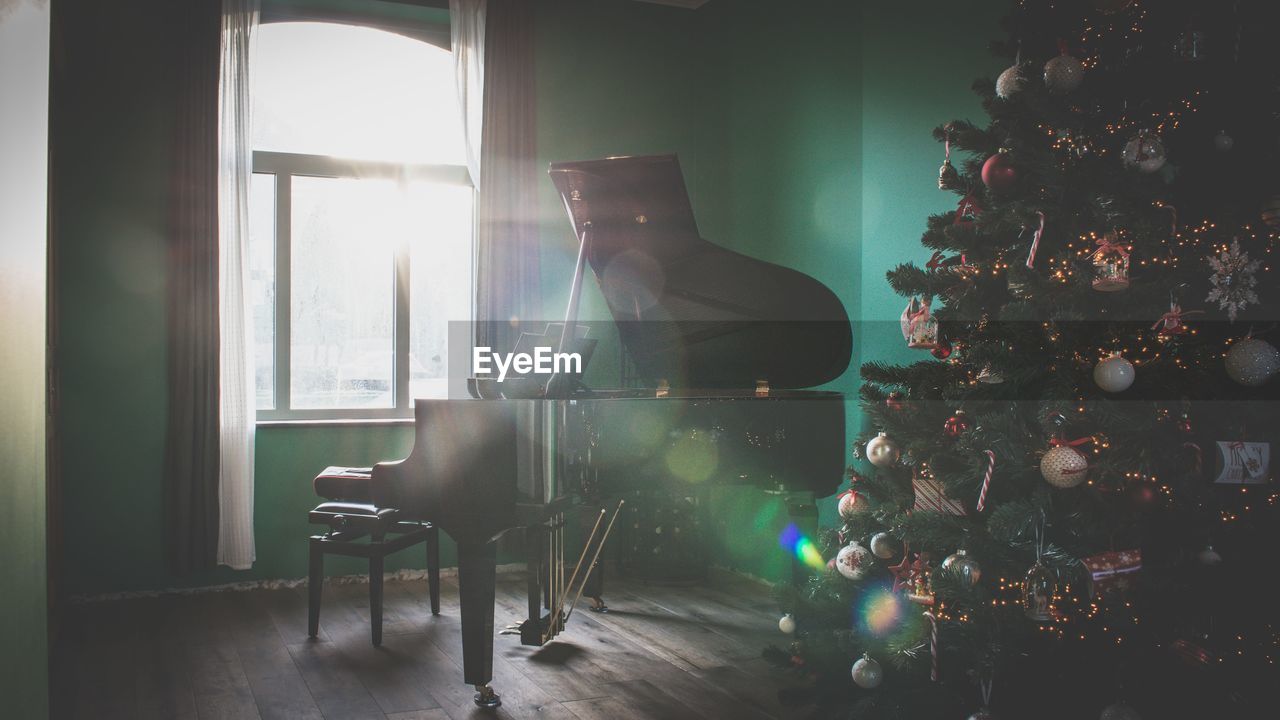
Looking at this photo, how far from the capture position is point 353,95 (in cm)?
486

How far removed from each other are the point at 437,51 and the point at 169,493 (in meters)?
2.74

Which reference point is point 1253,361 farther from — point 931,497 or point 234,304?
point 234,304

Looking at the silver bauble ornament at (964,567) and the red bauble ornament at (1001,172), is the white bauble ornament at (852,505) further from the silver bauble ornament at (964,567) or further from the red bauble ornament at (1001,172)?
the red bauble ornament at (1001,172)

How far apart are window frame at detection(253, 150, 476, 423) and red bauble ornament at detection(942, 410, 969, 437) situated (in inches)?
123

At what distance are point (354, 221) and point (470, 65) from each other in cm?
106

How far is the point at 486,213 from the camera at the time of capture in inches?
189

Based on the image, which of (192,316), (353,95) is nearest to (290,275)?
(192,316)

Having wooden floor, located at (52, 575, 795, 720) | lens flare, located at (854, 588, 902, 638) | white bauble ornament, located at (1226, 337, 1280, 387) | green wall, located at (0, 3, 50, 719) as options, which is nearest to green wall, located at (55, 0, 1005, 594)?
wooden floor, located at (52, 575, 795, 720)

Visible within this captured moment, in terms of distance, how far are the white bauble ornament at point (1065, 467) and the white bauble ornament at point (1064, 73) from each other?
34.2 inches

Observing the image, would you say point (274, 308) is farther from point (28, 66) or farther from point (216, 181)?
point (28, 66)

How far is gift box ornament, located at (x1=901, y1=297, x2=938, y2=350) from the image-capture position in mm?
2412

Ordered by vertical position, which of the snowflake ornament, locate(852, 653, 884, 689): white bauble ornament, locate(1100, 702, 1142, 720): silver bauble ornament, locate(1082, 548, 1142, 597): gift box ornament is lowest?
locate(852, 653, 884, 689): white bauble ornament

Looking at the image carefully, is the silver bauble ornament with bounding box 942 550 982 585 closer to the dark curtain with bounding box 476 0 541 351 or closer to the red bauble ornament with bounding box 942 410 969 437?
the red bauble ornament with bounding box 942 410 969 437

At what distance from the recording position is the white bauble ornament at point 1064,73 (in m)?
2.13
